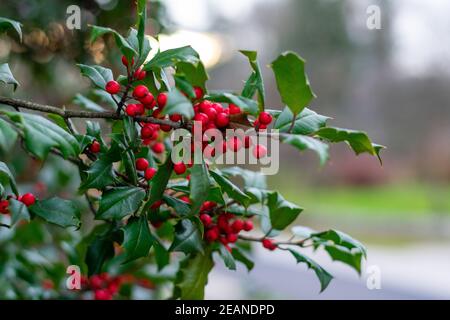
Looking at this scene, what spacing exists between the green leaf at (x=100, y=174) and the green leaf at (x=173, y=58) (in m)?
0.17

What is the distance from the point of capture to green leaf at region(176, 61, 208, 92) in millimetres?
754

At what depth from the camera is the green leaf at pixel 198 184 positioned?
2.39 ft

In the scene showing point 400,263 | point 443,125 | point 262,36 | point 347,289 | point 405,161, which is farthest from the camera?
point 262,36

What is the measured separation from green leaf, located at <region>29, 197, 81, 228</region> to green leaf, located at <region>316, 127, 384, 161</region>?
0.45 m

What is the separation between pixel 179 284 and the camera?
107 centimetres

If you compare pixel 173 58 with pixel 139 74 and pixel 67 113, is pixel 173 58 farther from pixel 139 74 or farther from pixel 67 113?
pixel 67 113

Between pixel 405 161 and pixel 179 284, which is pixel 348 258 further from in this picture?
pixel 405 161

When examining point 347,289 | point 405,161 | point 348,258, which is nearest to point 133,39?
point 348,258

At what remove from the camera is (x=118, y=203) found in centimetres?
85

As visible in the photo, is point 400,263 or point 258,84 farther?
point 400,263

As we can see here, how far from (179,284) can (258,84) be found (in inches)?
19.1

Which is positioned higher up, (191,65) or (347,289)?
(191,65)

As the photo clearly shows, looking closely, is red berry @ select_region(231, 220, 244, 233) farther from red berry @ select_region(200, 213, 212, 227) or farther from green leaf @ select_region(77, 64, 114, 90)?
green leaf @ select_region(77, 64, 114, 90)

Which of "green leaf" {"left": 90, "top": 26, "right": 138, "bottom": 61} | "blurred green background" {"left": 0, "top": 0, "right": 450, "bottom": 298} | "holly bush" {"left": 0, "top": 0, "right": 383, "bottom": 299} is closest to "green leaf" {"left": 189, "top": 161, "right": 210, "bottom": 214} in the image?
"holly bush" {"left": 0, "top": 0, "right": 383, "bottom": 299}
